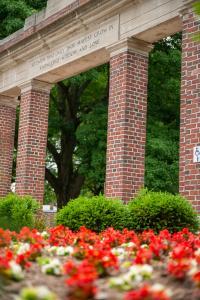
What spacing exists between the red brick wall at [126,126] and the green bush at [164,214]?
2.32 m

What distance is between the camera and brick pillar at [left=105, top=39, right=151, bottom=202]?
10.3 metres

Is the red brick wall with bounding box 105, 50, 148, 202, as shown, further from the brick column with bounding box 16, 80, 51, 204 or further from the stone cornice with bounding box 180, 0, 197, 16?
the brick column with bounding box 16, 80, 51, 204

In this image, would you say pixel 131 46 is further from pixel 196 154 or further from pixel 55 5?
pixel 55 5

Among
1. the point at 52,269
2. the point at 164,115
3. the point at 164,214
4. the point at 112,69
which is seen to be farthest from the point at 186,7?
the point at 164,115

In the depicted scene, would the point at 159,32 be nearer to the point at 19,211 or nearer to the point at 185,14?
the point at 185,14

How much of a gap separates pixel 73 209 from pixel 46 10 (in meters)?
7.19

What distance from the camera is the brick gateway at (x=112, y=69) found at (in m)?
8.88

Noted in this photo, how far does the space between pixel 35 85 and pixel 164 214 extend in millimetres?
7762

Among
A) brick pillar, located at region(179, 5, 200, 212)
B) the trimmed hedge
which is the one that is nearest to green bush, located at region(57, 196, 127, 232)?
the trimmed hedge

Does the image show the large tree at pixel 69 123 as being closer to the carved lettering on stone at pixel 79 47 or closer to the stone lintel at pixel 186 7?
the carved lettering on stone at pixel 79 47

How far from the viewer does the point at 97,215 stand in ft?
26.6

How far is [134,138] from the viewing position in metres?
10.6

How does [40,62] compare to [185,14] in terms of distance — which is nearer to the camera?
[185,14]

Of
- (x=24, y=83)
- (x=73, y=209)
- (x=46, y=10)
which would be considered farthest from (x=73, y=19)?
(x=73, y=209)
